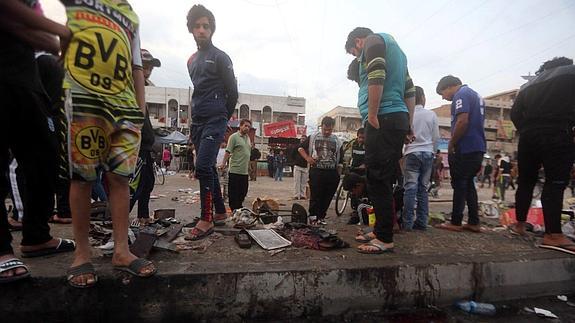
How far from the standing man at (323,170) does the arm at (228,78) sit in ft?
6.07

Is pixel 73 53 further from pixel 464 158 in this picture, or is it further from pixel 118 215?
pixel 464 158

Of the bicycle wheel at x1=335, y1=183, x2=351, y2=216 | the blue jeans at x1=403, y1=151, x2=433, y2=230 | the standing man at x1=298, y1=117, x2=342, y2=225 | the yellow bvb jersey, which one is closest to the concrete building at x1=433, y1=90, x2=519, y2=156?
the bicycle wheel at x1=335, y1=183, x2=351, y2=216

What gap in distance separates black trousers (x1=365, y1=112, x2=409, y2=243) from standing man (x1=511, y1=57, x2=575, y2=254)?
1567 mm

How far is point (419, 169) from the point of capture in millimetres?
4023

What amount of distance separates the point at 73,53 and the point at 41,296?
1.37m

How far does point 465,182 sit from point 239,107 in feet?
128

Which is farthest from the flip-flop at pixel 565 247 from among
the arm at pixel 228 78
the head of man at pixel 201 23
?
the head of man at pixel 201 23

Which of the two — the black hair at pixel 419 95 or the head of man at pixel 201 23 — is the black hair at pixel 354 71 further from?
the head of man at pixel 201 23

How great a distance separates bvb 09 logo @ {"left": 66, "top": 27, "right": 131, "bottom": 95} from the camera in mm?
1716

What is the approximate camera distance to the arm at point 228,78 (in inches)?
129

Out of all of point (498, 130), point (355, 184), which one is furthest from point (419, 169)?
point (498, 130)

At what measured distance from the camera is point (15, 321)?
1.68 m

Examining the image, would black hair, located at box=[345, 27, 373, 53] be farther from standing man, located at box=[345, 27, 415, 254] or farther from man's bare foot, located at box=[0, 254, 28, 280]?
man's bare foot, located at box=[0, 254, 28, 280]

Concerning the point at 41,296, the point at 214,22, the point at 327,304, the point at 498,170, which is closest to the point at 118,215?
the point at 41,296
